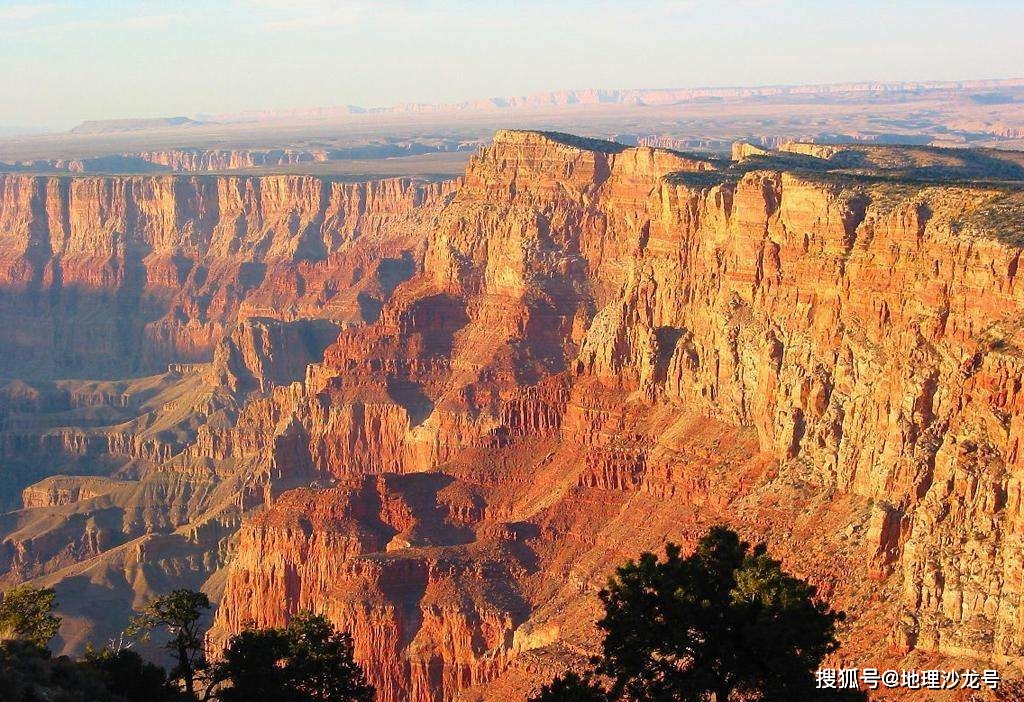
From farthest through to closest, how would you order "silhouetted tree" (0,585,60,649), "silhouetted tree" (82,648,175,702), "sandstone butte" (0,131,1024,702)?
"sandstone butte" (0,131,1024,702)
"silhouetted tree" (0,585,60,649)
"silhouetted tree" (82,648,175,702)

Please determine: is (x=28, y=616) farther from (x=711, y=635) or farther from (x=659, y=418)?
(x=659, y=418)

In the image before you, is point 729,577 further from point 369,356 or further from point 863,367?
point 369,356

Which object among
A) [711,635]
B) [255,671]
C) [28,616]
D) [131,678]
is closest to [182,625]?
[131,678]

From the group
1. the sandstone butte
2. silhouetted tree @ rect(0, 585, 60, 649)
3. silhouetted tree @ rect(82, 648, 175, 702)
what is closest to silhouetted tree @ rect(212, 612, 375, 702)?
silhouetted tree @ rect(82, 648, 175, 702)

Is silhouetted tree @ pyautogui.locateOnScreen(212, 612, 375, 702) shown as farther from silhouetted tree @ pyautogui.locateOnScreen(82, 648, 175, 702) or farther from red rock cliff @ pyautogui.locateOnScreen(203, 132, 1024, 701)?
red rock cliff @ pyautogui.locateOnScreen(203, 132, 1024, 701)

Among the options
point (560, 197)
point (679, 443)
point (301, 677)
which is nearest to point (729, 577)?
point (301, 677)

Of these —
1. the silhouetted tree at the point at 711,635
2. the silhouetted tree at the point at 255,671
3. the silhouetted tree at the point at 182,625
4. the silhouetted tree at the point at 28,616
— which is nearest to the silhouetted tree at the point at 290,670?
the silhouetted tree at the point at 255,671
